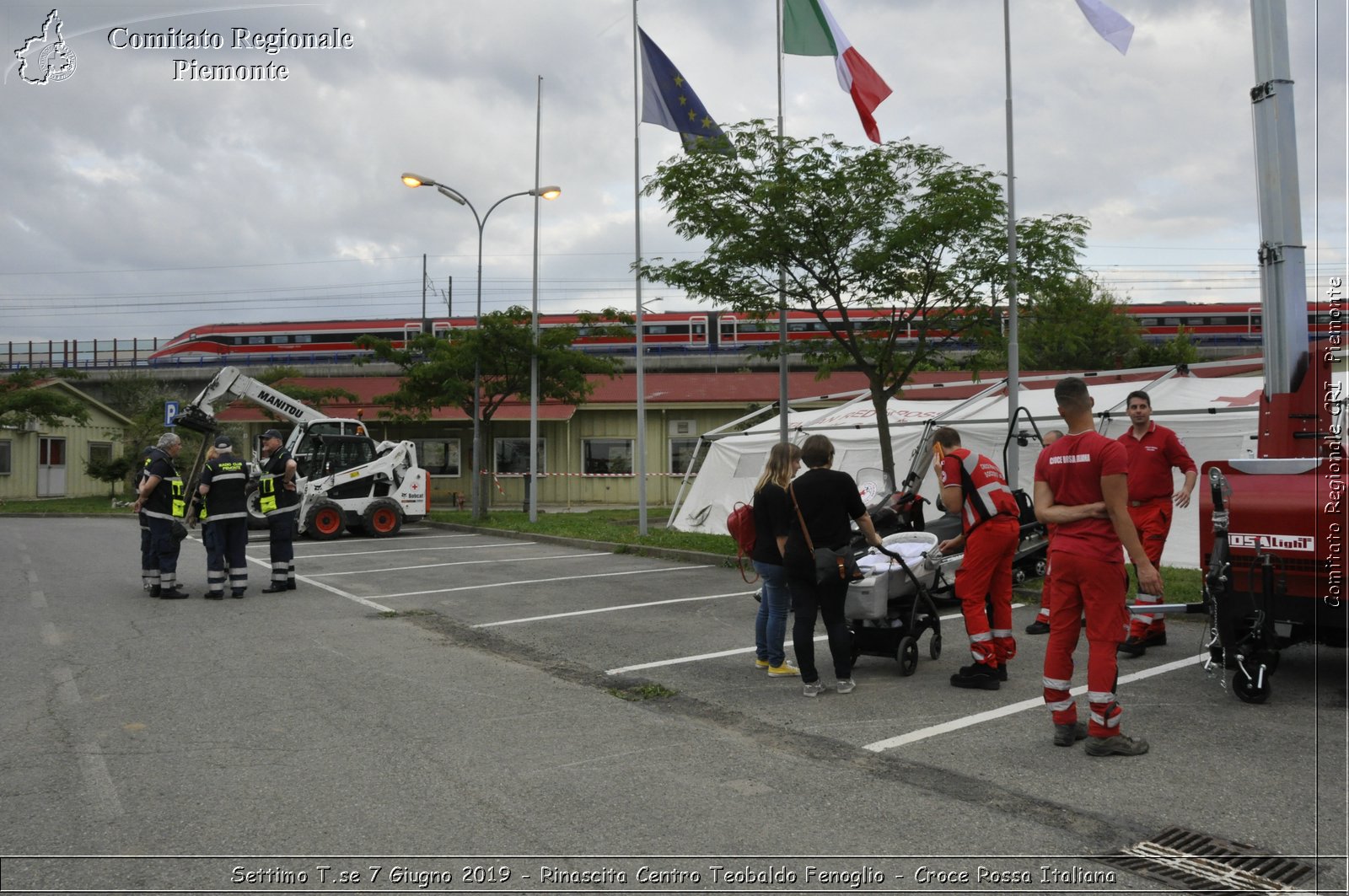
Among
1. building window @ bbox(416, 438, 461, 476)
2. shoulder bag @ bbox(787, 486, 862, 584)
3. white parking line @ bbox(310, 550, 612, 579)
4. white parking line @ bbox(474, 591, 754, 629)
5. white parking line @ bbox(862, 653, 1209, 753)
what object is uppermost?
building window @ bbox(416, 438, 461, 476)

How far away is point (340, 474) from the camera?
21562 mm

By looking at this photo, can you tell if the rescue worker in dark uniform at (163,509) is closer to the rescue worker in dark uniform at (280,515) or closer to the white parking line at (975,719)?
the rescue worker in dark uniform at (280,515)

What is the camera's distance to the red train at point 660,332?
42375mm

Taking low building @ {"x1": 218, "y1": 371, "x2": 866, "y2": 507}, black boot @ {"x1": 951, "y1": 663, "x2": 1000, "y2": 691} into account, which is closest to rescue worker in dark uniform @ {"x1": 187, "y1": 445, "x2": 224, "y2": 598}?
black boot @ {"x1": 951, "y1": 663, "x2": 1000, "y2": 691}

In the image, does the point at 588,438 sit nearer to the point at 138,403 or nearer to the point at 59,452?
the point at 138,403

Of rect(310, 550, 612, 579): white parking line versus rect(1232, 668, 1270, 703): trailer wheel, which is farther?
rect(310, 550, 612, 579): white parking line

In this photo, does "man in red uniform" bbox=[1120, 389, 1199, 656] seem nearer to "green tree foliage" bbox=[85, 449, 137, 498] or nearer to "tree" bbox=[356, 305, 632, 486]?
"tree" bbox=[356, 305, 632, 486]

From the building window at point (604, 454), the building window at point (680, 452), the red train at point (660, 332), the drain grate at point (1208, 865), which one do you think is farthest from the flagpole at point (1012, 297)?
the red train at point (660, 332)

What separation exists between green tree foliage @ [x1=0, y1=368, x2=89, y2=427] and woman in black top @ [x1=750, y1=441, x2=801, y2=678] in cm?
3144

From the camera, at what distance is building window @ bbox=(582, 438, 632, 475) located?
32.8 metres

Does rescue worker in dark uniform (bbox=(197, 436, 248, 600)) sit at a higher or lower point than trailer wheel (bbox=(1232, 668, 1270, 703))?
higher

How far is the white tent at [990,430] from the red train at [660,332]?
2067 cm

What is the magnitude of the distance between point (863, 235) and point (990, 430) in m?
3.91

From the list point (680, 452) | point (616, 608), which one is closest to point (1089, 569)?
point (616, 608)
